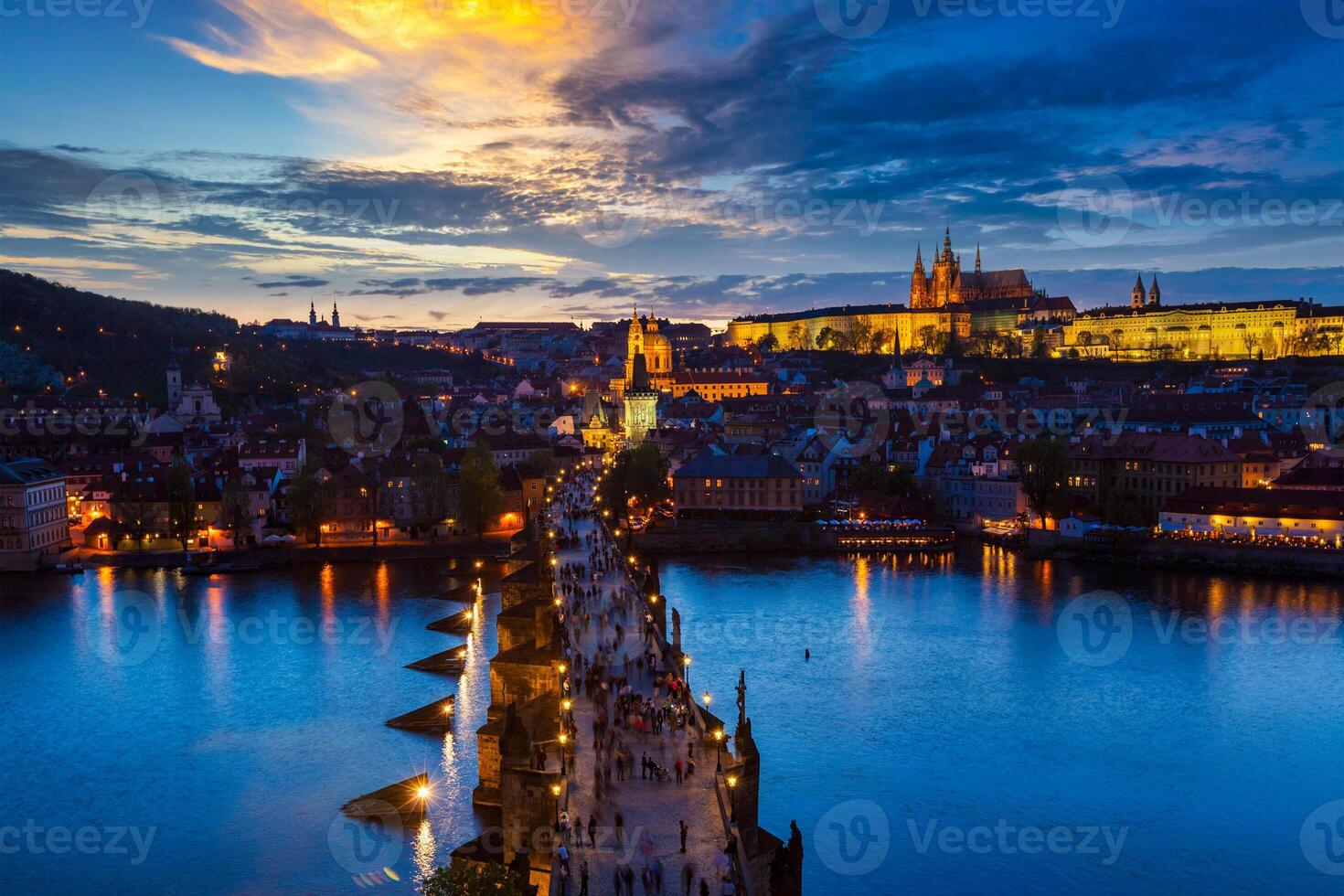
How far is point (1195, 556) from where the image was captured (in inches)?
1085

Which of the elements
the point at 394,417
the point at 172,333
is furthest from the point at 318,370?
the point at 394,417

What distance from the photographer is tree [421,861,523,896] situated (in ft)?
22.4

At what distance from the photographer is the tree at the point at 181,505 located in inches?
1177

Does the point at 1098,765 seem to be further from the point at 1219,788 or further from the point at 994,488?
the point at 994,488

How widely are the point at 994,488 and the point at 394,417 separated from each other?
89.5ft

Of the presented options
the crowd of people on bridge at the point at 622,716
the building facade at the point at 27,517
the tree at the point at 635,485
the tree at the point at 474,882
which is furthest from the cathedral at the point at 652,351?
the tree at the point at 474,882

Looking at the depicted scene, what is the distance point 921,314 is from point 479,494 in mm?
60920

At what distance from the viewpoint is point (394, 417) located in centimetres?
5025

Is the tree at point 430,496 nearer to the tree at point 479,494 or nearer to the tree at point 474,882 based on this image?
the tree at point 479,494

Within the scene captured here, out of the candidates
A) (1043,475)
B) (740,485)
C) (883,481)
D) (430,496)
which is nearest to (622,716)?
(430,496)

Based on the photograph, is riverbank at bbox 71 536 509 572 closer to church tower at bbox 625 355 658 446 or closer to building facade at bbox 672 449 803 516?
building facade at bbox 672 449 803 516

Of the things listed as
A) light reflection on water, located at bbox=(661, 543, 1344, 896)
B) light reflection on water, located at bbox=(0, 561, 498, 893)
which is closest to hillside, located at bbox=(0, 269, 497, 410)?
light reflection on water, located at bbox=(0, 561, 498, 893)

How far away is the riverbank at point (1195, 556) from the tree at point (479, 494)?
14392mm

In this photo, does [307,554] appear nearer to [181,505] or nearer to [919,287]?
[181,505]
